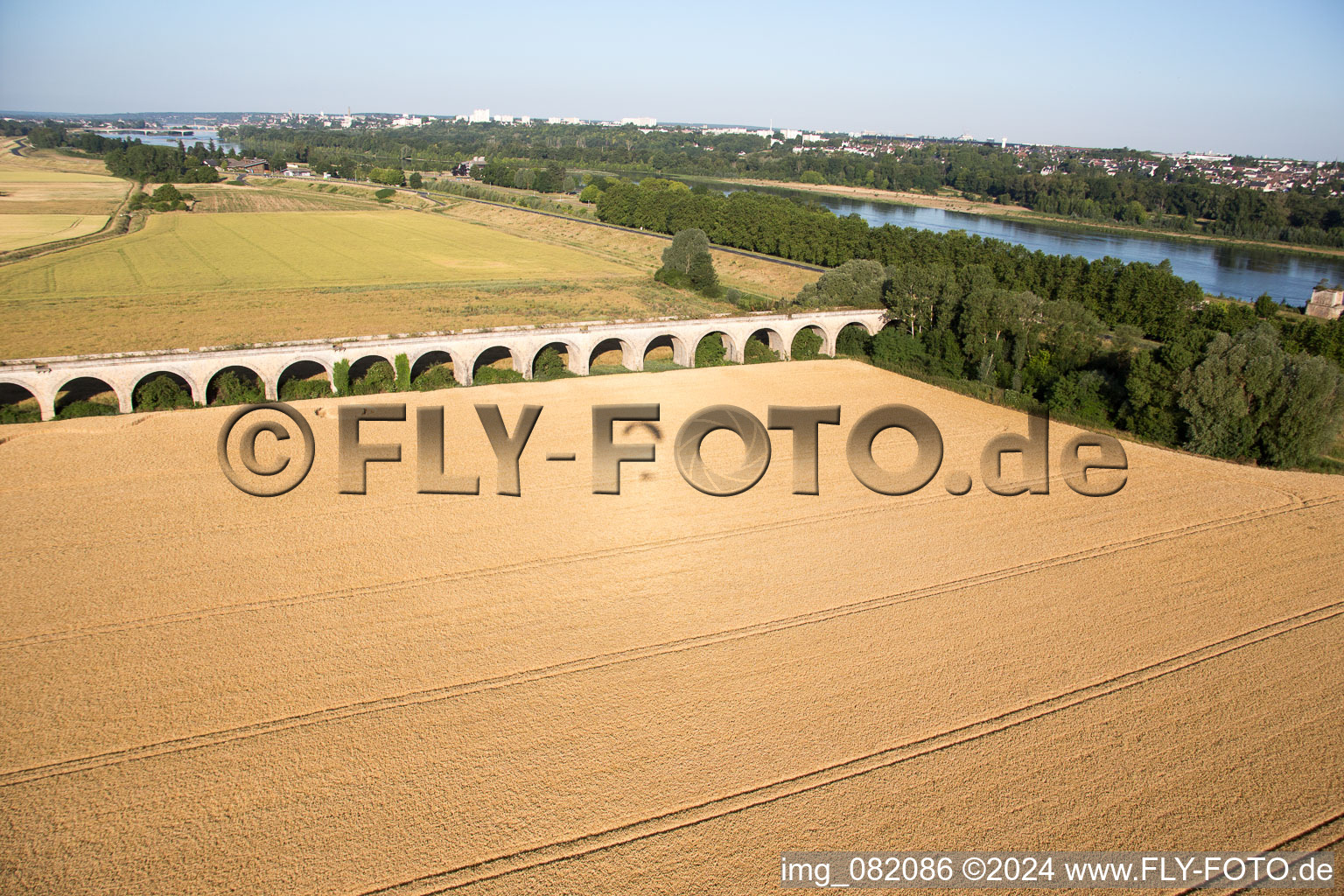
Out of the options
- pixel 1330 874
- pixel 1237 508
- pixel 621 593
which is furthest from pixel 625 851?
pixel 1237 508

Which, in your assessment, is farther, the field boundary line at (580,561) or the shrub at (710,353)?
the shrub at (710,353)

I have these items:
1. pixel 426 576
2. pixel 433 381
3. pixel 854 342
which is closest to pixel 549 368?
pixel 433 381

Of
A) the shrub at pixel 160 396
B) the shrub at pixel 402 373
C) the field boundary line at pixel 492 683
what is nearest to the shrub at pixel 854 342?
the shrub at pixel 402 373

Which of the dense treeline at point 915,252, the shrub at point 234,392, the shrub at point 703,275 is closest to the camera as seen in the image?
the shrub at point 234,392

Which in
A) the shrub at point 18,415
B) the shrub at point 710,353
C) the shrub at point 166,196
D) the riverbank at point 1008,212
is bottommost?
the shrub at point 18,415

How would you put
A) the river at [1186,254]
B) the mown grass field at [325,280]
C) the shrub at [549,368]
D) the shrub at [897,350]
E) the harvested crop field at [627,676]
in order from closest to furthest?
the harvested crop field at [627,676] → the shrub at [549,368] → the shrub at [897,350] → the mown grass field at [325,280] → the river at [1186,254]

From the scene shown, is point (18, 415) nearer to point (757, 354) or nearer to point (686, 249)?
point (757, 354)

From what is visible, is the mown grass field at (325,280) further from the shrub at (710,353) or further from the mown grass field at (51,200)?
the shrub at (710,353)
